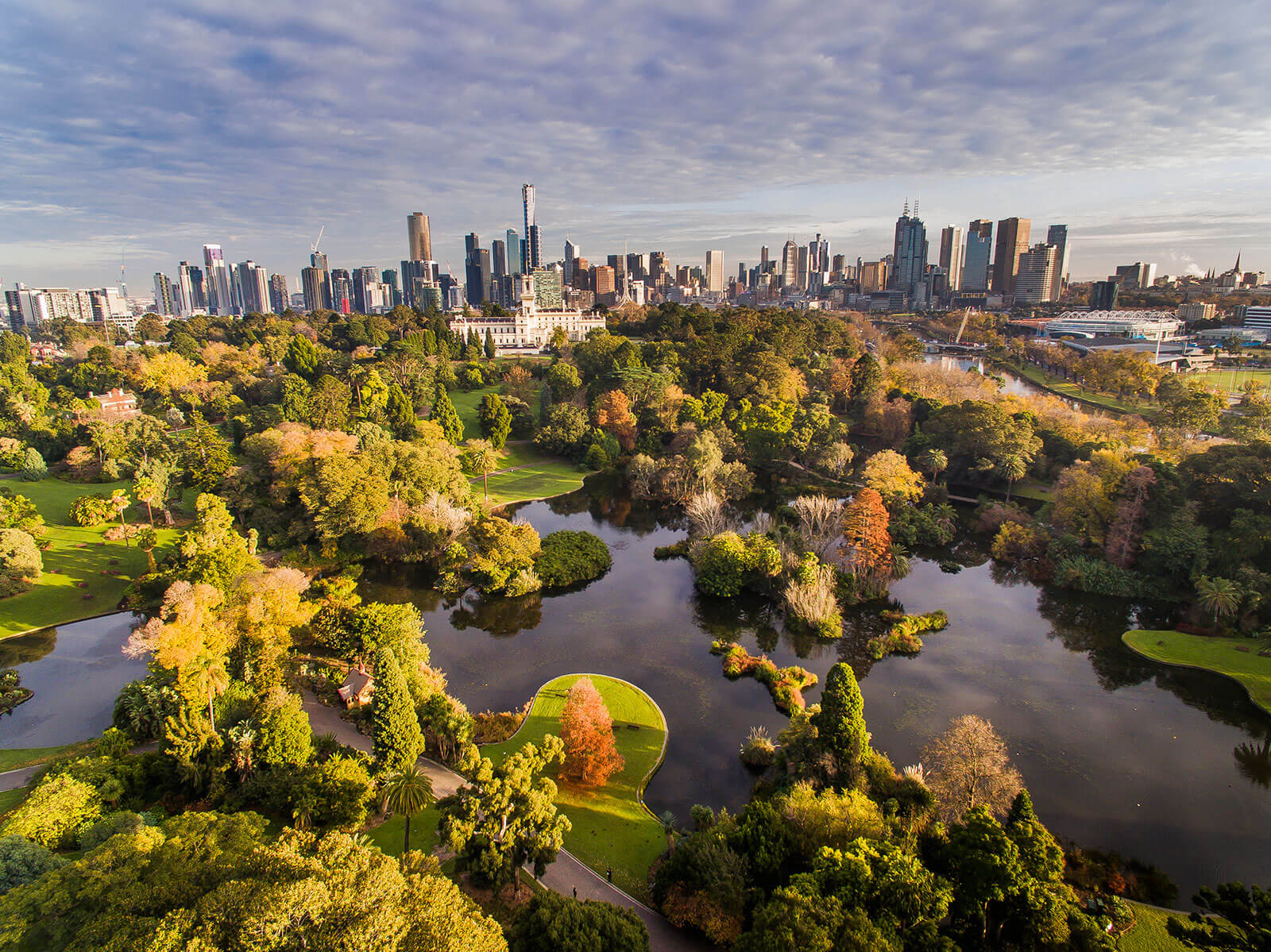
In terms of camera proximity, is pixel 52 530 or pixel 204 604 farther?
pixel 52 530

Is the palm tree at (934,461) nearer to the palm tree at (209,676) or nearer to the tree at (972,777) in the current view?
the tree at (972,777)

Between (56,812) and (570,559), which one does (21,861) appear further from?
(570,559)

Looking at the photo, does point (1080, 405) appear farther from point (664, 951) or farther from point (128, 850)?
point (128, 850)

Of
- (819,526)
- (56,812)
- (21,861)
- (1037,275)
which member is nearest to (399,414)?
(819,526)

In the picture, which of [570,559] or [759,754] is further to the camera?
[570,559]

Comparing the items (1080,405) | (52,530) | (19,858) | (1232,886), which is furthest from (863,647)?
(1080,405)
